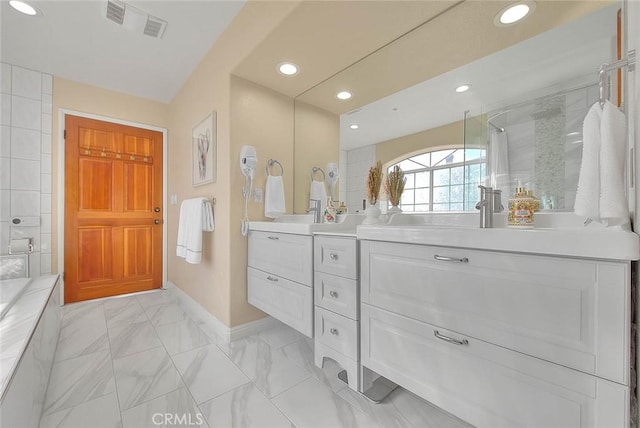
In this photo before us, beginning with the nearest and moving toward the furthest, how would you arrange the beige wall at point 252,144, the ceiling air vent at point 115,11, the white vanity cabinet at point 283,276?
the white vanity cabinet at point 283,276 → the ceiling air vent at point 115,11 → the beige wall at point 252,144

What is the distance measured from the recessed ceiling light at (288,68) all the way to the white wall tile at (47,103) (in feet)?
7.96

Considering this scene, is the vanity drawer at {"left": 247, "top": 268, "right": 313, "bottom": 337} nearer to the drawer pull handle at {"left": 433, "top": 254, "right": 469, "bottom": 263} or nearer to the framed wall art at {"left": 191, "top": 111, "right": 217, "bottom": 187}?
the drawer pull handle at {"left": 433, "top": 254, "right": 469, "bottom": 263}

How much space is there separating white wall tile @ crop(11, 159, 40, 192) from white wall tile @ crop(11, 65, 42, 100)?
2.05 feet

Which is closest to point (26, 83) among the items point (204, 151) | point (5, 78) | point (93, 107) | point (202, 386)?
point (5, 78)

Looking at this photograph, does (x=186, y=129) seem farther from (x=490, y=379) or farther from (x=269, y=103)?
(x=490, y=379)

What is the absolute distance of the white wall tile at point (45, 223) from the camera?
2.51m

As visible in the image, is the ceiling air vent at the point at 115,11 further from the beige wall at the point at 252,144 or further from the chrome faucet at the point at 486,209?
the chrome faucet at the point at 486,209

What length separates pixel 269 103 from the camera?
214 centimetres

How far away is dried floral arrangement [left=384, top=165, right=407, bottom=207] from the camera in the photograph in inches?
62.9

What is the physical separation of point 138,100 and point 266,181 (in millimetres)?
2168

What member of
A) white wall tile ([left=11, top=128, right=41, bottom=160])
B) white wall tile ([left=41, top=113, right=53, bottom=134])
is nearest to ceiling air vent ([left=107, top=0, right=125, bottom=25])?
white wall tile ([left=41, top=113, right=53, bottom=134])

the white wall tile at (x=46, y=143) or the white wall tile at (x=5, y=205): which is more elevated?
the white wall tile at (x=46, y=143)

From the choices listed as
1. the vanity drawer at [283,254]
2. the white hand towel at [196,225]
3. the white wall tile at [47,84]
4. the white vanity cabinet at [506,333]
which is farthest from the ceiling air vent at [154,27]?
the white vanity cabinet at [506,333]

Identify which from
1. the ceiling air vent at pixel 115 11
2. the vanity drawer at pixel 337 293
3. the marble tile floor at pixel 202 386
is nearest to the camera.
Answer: the marble tile floor at pixel 202 386
